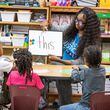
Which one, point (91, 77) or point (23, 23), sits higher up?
point (23, 23)

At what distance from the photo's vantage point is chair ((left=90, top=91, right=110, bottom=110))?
2662mm

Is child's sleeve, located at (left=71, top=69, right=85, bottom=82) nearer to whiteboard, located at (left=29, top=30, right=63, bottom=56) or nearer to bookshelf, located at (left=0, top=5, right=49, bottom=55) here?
whiteboard, located at (left=29, top=30, right=63, bottom=56)

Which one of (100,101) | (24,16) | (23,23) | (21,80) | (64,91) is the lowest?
(64,91)

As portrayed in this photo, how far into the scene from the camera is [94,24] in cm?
386

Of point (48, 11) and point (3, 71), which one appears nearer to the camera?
point (3, 71)

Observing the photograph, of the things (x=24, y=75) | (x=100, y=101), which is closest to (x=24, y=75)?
(x=24, y=75)

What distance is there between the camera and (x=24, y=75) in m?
3.11

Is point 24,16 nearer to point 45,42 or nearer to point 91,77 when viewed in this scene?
point 45,42

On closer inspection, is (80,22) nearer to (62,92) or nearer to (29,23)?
(62,92)

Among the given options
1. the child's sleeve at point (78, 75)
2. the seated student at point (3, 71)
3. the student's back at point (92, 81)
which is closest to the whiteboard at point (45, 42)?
the seated student at point (3, 71)

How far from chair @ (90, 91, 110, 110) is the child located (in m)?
0.59

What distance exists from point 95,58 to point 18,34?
7.49ft

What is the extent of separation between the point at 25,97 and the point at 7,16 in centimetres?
239

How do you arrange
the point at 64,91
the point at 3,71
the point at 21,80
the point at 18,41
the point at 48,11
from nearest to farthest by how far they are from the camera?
the point at 21,80 < the point at 3,71 < the point at 64,91 < the point at 48,11 < the point at 18,41
